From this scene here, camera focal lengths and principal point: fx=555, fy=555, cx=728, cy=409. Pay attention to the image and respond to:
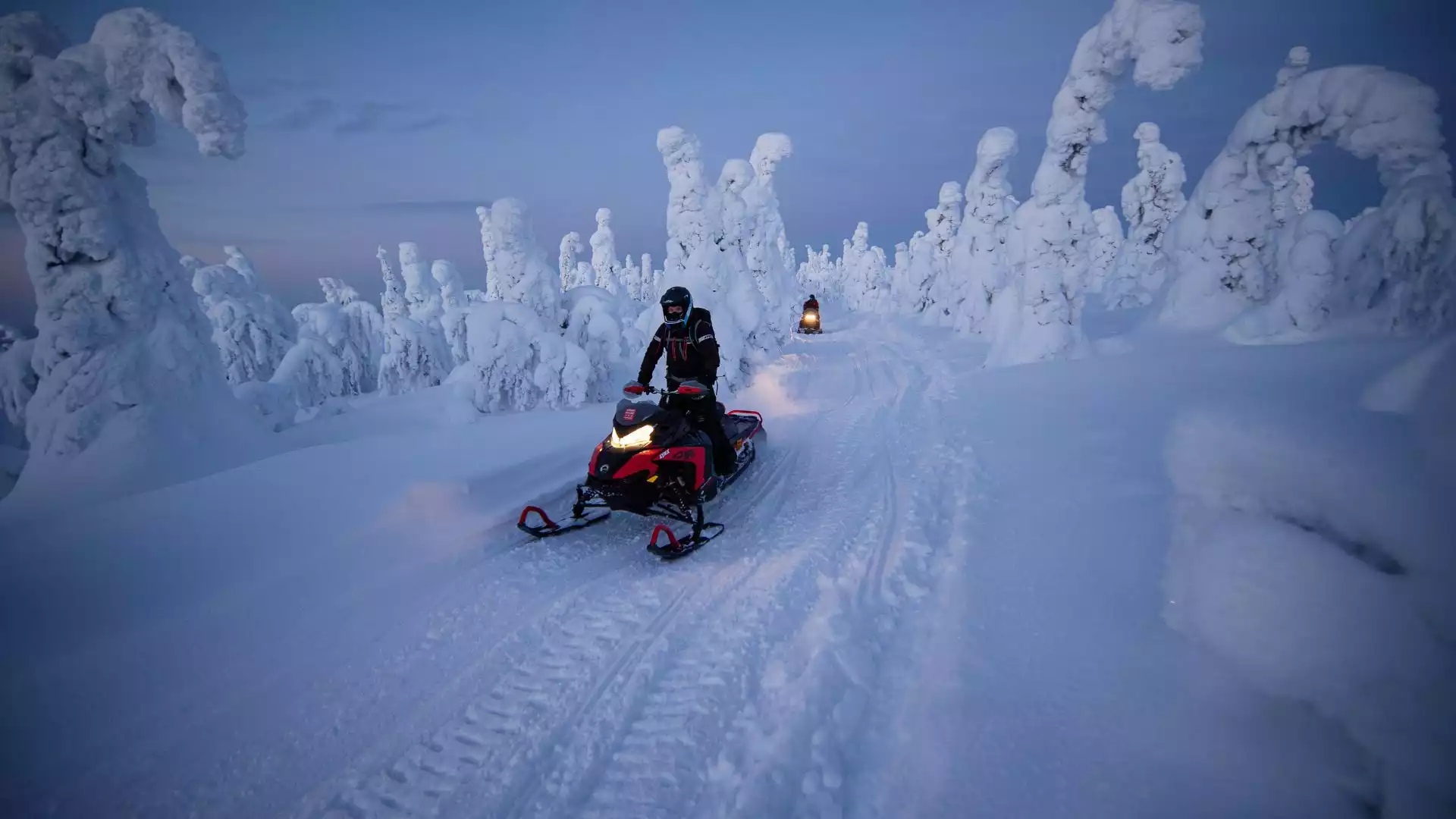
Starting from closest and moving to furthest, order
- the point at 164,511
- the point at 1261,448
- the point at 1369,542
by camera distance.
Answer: the point at 1369,542, the point at 1261,448, the point at 164,511

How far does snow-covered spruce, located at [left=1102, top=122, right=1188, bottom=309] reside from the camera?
108ft

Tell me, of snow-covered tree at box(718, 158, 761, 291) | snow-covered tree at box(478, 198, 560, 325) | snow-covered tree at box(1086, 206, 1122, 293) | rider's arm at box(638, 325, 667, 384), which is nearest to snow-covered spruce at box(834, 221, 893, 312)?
snow-covered tree at box(1086, 206, 1122, 293)

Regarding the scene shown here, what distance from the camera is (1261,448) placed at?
5.19 metres

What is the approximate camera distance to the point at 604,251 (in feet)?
188

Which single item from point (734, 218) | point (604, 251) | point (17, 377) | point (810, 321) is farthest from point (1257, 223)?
point (604, 251)

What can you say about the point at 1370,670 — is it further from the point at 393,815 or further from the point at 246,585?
the point at 246,585

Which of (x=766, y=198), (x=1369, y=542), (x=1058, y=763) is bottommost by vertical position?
(x=1058, y=763)

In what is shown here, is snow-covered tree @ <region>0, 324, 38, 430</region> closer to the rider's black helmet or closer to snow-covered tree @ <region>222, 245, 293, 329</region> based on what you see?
the rider's black helmet

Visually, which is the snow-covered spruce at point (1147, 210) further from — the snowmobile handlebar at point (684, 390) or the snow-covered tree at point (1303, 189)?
the snowmobile handlebar at point (684, 390)

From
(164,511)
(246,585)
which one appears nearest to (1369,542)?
(246,585)

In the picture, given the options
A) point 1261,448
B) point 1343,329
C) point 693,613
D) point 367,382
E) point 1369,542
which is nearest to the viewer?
point 1369,542

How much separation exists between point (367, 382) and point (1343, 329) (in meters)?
43.5

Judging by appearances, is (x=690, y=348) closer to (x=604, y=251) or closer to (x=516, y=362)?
(x=516, y=362)

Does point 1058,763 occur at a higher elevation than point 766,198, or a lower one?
lower
